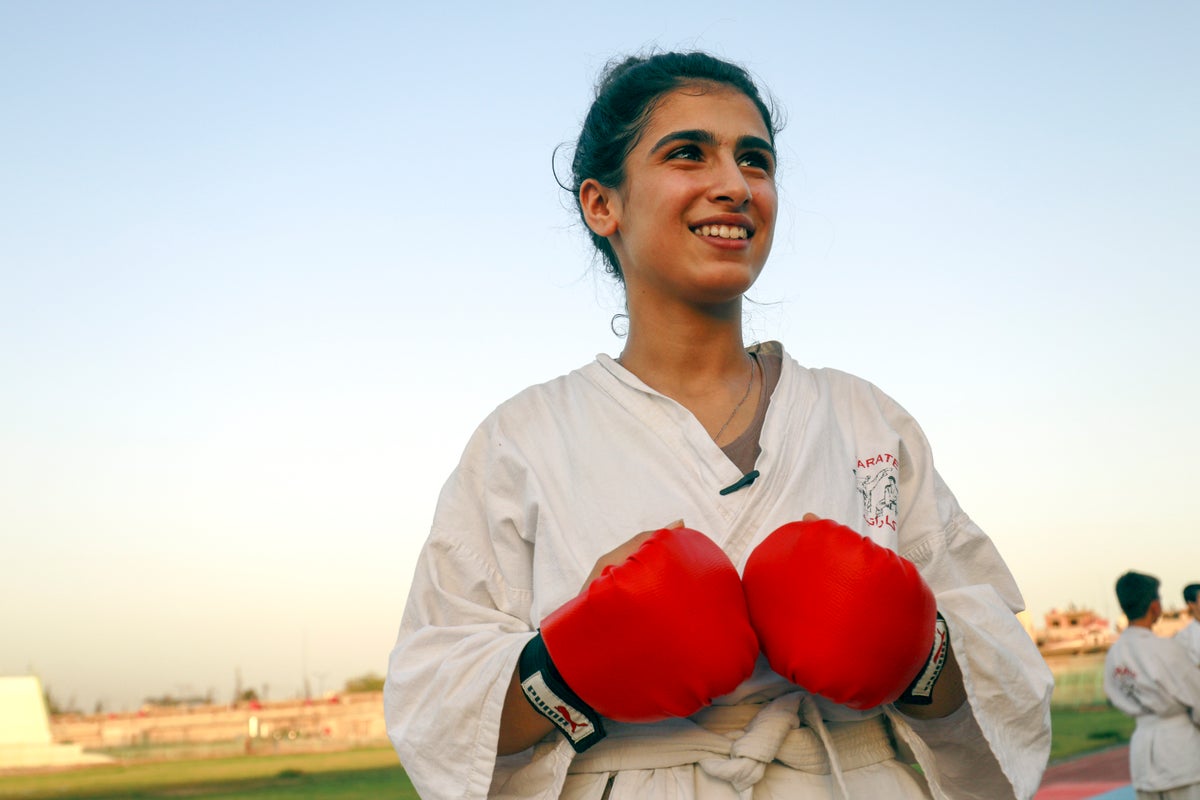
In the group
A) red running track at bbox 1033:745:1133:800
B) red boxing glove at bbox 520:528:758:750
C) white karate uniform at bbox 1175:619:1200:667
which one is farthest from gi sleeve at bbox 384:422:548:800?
red running track at bbox 1033:745:1133:800

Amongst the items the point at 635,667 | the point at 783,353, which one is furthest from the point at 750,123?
the point at 635,667

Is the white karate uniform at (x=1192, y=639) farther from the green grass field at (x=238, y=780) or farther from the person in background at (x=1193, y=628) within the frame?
the green grass field at (x=238, y=780)

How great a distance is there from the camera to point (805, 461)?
66.3 inches

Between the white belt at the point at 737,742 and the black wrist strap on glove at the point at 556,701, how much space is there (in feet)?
0.28

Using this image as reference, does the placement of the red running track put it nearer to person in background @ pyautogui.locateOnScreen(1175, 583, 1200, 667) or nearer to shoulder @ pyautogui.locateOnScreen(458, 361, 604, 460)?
person in background @ pyautogui.locateOnScreen(1175, 583, 1200, 667)

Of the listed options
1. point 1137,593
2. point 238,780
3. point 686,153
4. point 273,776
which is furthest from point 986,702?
point 273,776

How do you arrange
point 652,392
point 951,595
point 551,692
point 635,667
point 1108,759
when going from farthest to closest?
point 1108,759 < point 652,392 < point 951,595 < point 551,692 < point 635,667

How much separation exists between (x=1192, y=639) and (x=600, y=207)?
29.7ft

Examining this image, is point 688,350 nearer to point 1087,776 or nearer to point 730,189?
point 730,189

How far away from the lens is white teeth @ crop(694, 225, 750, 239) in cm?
176

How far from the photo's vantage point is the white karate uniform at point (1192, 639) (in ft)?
29.4

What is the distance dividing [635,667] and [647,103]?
43.0 inches

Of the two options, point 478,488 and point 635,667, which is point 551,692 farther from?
point 478,488

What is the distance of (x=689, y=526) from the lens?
1599 millimetres
